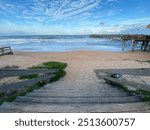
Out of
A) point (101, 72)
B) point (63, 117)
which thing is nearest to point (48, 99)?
point (63, 117)

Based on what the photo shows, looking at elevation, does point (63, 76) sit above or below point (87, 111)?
below

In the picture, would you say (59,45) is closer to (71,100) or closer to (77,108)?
(71,100)

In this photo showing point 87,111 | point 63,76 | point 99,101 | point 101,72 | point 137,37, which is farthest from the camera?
point 137,37

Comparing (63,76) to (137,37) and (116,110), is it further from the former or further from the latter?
(137,37)

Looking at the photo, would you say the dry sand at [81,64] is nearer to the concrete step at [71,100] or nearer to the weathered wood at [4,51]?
the weathered wood at [4,51]

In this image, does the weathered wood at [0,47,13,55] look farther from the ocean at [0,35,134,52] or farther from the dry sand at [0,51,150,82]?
the ocean at [0,35,134,52]

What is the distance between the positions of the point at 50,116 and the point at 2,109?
22.5 inches

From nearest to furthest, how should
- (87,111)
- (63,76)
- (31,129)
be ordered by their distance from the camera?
1. (31,129)
2. (87,111)
3. (63,76)

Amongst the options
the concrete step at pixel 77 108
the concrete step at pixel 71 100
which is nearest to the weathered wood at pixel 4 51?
the concrete step at pixel 71 100

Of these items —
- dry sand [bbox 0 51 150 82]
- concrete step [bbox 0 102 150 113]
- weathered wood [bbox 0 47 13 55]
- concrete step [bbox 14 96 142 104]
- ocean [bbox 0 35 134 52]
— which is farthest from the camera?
ocean [bbox 0 35 134 52]

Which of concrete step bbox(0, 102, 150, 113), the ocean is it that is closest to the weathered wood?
the ocean

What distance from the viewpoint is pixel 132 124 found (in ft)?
7.45

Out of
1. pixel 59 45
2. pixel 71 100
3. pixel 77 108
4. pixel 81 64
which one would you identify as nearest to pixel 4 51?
pixel 81 64

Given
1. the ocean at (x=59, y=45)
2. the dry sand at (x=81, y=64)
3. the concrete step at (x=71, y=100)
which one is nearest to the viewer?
the concrete step at (x=71, y=100)
